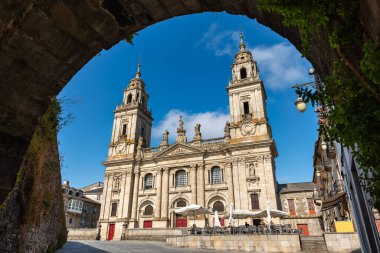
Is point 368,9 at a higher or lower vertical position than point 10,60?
lower

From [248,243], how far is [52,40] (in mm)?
18070

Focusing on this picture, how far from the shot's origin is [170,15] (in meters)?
3.38

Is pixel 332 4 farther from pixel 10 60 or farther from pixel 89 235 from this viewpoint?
pixel 89 235

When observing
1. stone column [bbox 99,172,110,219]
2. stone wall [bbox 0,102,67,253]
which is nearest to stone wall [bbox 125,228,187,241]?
stone column [bbox 99,172,110,219]

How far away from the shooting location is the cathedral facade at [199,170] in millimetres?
30359

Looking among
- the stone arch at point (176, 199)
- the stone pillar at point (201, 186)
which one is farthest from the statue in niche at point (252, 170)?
the stone arch at point (176, 199)

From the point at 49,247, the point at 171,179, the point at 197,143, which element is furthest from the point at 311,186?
the point at 49,247

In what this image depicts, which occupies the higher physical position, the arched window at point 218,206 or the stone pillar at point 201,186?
the stone pillar at point 201,186

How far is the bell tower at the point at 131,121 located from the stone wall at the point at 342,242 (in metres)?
28.1

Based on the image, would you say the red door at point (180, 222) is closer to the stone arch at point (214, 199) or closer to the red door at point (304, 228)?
the stone arch at point (214, 199)

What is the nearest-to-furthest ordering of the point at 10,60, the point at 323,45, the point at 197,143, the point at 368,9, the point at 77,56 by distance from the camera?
the point at 368,9, the point at 323,45, the point at 10,60, the point at 77,56, the point at 197,143

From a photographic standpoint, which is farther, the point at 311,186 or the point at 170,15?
the point at 311,186

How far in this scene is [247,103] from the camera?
35062 millimetres

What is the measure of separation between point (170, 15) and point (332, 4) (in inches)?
85.7
